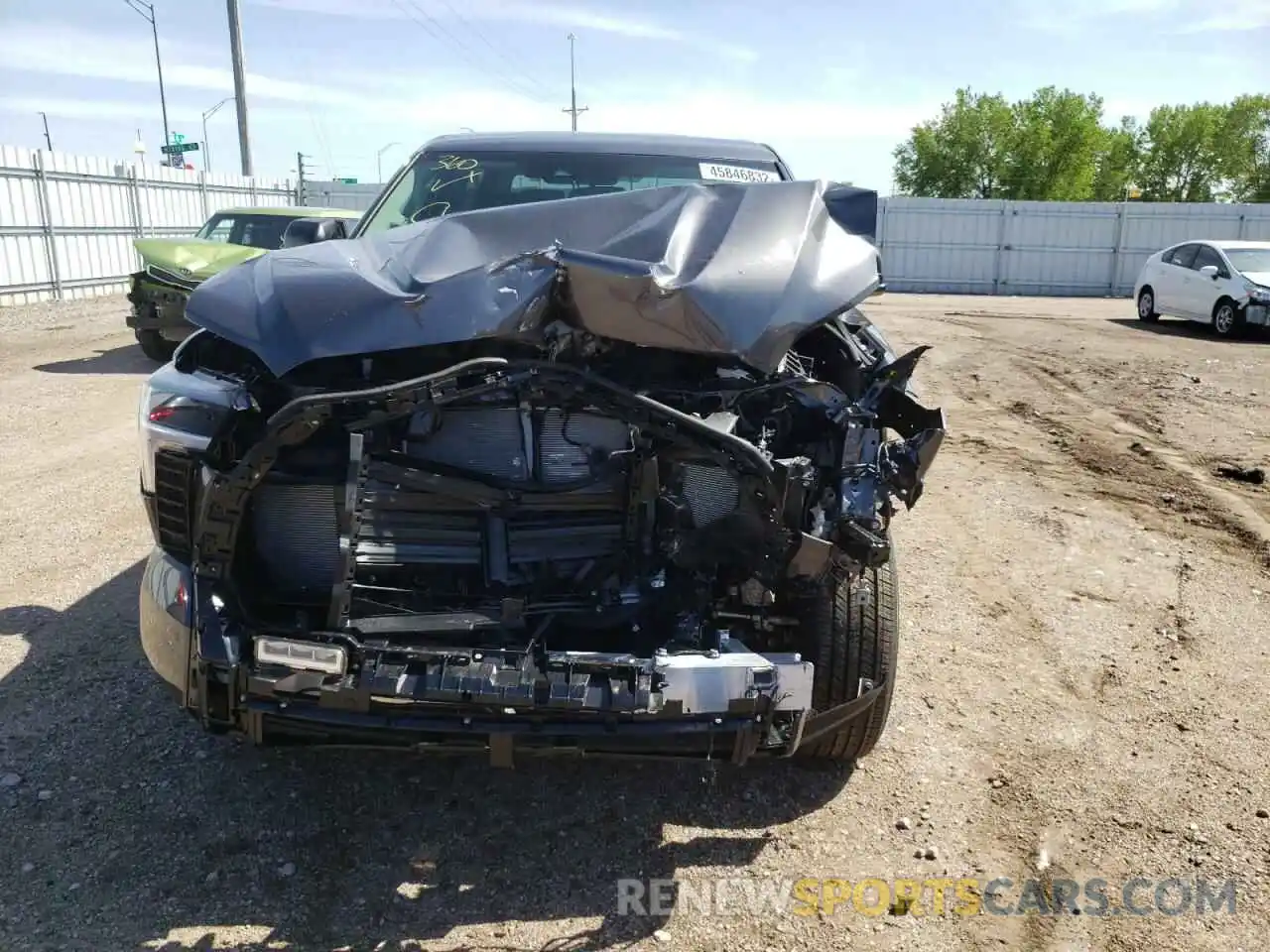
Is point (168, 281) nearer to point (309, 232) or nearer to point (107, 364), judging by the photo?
point (107, 364)

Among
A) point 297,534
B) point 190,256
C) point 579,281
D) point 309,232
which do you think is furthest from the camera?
point 190,256

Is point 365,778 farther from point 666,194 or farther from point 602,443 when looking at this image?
point 666,194

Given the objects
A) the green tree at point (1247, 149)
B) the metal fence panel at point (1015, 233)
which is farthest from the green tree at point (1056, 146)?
the metal fence panel at point (1015, 233)

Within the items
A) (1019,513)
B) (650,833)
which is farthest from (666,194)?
(1019,513)

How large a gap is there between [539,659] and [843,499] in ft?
2.84

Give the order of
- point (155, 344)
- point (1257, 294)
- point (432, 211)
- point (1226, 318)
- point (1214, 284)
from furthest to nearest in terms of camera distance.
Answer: point (1214, 284) → point (1226, 318) → point (1257, 294) → point (155, 344) → point (432, 211)

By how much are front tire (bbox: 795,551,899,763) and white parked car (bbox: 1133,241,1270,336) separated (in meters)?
13.2

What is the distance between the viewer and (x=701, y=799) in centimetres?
299

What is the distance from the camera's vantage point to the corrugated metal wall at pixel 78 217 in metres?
15.2

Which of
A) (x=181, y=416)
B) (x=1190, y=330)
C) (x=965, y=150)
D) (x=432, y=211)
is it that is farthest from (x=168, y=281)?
(x=965, y=150)

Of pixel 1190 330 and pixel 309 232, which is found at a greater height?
pixel 309 232

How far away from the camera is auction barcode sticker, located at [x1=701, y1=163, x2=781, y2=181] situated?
4410 millimetres

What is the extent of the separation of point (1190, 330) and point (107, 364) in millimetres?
15038

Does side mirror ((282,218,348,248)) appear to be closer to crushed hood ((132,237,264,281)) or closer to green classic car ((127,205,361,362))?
green classic car ((127,205,361,362))
